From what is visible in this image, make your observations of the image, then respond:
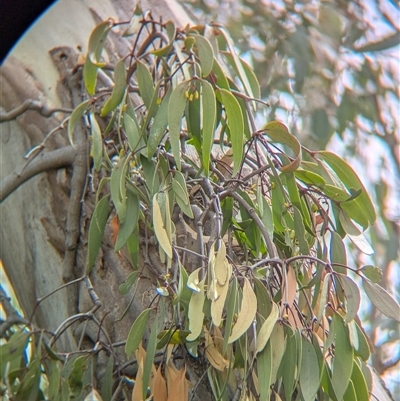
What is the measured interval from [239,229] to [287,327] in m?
0.24

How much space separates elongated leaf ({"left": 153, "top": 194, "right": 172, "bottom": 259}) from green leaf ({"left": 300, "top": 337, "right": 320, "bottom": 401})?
0.21m

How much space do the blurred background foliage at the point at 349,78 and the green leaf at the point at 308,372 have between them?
5.88ft

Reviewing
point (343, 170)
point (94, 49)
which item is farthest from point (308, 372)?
point (94, 49)

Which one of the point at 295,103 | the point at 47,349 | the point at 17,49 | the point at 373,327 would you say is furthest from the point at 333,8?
the point at 47,349

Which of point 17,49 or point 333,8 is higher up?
point 17,49

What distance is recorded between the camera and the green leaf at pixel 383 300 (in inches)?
31.2

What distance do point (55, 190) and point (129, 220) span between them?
47 centimetres

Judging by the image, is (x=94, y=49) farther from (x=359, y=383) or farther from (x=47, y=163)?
(x=359, y=383)

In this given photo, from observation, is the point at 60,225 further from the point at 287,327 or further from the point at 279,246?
the point at 287,327

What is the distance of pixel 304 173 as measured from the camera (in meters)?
0.90

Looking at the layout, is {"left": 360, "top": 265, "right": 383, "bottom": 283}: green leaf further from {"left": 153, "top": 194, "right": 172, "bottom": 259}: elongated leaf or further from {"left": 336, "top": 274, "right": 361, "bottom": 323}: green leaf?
{"left": 153, "top": 194, "right": 172, "bottom": 259}: elongated leaf

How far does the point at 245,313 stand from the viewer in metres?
0.73

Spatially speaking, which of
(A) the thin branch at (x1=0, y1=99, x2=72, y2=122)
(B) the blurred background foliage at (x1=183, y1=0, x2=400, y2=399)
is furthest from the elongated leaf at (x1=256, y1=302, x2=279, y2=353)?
(B) the blurred background foliage at (x1=183, y1=0, x2=400, y2=399)

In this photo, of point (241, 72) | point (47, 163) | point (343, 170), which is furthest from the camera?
point (47, 163)
